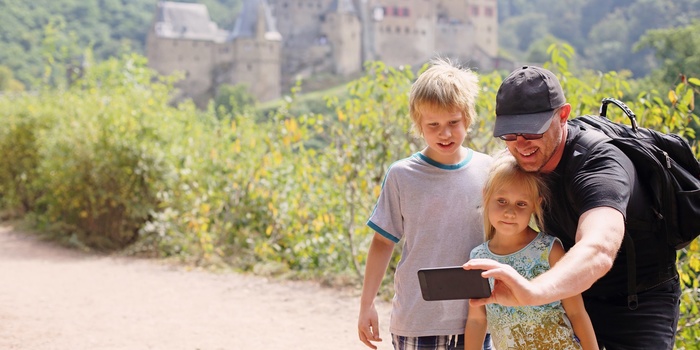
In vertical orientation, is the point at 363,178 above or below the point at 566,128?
below

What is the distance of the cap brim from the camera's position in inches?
75.9

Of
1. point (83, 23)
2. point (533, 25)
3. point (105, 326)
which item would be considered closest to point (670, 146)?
point (105, 326)

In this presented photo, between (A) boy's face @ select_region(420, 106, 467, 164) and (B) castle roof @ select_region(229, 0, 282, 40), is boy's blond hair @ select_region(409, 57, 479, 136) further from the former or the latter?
(B) castle roof @ select_region(229, 0, 282, 40)

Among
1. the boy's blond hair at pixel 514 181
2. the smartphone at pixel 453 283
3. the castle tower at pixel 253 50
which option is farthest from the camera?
the castle tower at pixel 253 50

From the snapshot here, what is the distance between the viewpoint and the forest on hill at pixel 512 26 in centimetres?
3619

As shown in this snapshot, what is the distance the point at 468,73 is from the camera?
7.66 feet

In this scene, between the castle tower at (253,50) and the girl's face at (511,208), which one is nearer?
the girl's face at (511,208)

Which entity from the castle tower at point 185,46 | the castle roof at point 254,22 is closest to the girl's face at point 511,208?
the castle tower at point 185,46

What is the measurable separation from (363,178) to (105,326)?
187 cm

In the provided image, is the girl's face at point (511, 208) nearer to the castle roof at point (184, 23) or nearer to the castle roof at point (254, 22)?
the castle roof at point (184, 23)

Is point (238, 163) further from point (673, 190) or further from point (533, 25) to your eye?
point (533, 25)

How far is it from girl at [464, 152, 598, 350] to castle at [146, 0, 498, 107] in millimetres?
42789

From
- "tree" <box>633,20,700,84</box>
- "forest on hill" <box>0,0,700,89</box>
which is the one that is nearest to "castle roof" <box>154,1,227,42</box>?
"forest on hill" <box>0,0,700,89</box>

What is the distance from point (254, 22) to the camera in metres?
46.5
